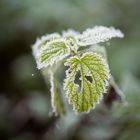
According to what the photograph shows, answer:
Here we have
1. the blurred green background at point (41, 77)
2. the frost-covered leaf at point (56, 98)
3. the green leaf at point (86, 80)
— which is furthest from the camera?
the blurred green background at point (41, 77)

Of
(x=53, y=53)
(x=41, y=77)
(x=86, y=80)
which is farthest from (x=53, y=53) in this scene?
(x=41, y=77)

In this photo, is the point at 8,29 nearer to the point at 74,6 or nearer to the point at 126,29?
the point at 74,6

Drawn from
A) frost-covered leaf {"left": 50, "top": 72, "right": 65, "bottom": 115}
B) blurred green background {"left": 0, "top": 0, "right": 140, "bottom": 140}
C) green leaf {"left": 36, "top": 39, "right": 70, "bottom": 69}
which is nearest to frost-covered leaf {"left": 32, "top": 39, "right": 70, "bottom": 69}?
green leaf {"left": 36, "top": 39, "right": 70, "bottom": 69}

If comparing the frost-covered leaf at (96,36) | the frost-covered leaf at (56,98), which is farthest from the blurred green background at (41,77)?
the frost-covered leaf at (96,36)

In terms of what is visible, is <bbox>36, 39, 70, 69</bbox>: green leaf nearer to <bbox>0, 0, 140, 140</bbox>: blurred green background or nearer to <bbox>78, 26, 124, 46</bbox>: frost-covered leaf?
<bbox>78, 26, 124, 46</bbox>: frost-covered leaf

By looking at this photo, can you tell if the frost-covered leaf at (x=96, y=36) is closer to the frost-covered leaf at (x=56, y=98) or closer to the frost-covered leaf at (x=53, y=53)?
the frost-covered leaf at (x=53, y=53)

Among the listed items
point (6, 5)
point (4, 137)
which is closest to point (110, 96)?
point (4, 137)
